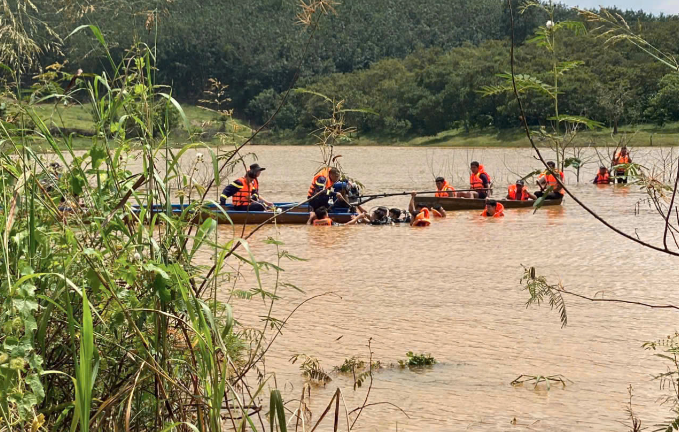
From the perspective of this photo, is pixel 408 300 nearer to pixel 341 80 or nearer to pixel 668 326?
pixel 668 326

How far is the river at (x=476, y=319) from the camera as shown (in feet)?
20.2

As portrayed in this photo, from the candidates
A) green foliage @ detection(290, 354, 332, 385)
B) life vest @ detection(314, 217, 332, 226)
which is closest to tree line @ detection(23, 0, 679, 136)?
life vest @ detection(314, 217, 332, 226)

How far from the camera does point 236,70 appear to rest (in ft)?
296

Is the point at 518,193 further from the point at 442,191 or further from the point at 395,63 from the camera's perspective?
the point at 395,63

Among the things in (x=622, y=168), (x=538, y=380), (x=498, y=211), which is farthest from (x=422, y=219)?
(x=622, y=168)

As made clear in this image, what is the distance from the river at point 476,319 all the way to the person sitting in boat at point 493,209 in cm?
77

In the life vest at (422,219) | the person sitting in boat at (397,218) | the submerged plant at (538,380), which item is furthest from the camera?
the person sitting in boat at (397,218)

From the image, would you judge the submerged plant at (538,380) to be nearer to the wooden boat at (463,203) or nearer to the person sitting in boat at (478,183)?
the wooden boat at (463,203)

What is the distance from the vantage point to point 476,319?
893 centimetres

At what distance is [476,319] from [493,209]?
31.2 feet

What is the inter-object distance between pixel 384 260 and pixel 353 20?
95.1 m

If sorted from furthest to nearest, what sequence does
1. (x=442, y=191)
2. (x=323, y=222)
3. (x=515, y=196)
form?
1. (x=515, y=196)
2. (x=442, y=191)
3. (x=323, y=222)

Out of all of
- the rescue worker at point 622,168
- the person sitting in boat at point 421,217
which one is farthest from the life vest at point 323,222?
the rescue worker at point 622,168

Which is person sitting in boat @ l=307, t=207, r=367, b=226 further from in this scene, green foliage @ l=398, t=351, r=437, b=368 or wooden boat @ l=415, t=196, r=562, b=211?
green foliage @ l=398, t=351, r=437, b=368
